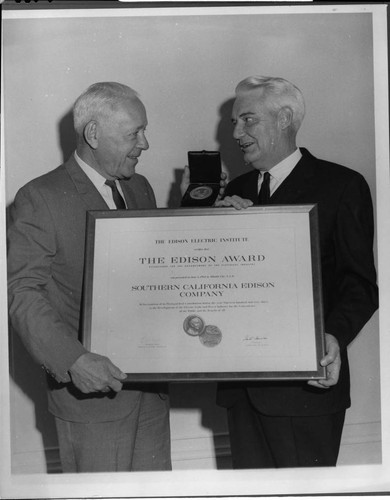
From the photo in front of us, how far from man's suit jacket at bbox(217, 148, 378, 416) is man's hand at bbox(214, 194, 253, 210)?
9 cm

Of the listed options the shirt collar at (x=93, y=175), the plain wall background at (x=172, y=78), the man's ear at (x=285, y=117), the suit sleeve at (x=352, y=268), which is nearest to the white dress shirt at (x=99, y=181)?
the shirt collar at (x=93, y=175)

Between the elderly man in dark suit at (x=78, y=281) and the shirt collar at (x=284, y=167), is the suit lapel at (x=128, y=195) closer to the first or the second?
the elderly man in dark suit at (x=78, y=281)

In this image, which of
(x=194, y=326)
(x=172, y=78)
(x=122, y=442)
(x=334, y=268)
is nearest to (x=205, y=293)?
(x=194, y=326)

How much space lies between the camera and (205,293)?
182cm

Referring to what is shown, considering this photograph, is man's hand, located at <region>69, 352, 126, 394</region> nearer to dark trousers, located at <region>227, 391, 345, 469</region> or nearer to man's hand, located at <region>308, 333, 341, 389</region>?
dark trousers, located at <region>227, 391, 345, 469</region>

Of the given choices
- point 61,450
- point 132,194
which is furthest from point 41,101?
point 61,450

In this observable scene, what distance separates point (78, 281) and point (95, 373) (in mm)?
241

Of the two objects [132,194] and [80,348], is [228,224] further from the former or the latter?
[80,348]

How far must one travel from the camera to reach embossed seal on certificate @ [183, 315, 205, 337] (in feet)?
5.91

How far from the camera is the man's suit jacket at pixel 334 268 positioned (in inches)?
72.2

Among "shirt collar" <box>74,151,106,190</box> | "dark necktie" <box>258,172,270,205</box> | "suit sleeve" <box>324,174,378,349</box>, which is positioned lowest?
"suit sleeve" <box>324,174,378,349</box>

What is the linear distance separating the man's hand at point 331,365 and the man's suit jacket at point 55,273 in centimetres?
48

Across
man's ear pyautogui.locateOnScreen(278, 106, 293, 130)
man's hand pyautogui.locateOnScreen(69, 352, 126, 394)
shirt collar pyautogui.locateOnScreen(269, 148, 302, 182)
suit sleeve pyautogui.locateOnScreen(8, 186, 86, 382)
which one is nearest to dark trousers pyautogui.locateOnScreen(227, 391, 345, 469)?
man's hand pyautogui.locateOnScreen(69, 352, 126, 394)

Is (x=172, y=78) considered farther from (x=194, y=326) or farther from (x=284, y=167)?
(x=194, y=326)
